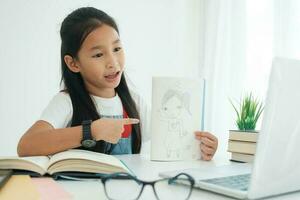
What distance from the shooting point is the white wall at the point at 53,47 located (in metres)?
2.19

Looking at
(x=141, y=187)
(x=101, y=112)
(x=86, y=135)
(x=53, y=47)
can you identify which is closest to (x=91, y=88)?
(x=101, y=112)

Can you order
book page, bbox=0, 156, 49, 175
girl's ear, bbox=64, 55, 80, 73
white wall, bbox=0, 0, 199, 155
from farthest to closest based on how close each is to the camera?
white wall, bbox=0, 0, 199, 155 < girl's ear, bbox=64, 55, 80, 73 < book page, bbox=0, 156, 49, 175

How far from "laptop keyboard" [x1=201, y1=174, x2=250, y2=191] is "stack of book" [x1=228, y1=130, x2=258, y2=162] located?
0.31m

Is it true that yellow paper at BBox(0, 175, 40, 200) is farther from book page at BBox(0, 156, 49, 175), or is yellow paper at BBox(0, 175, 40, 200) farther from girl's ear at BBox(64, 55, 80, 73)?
girl's ear at BBox(64, 55, 80, 73)

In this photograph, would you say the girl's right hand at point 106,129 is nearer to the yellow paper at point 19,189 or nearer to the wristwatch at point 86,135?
the wristwatch at point 86,135

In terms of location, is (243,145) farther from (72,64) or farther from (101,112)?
(72,64)

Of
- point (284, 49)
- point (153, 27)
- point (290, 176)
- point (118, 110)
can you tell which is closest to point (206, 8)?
point (153, 27)

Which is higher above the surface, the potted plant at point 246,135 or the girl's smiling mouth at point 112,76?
the girl's smiling mouth at point 112,76

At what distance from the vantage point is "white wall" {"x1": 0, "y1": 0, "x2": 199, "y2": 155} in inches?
86.4

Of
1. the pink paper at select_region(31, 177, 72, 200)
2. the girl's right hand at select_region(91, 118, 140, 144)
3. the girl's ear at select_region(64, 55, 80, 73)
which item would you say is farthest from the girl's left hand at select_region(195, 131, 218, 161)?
the girl's ear at select_region(64, 55, 80, 73)

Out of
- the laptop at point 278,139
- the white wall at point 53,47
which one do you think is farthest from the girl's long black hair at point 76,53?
the white wall at point 53,47

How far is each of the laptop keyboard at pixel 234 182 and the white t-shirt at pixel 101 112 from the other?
691mm

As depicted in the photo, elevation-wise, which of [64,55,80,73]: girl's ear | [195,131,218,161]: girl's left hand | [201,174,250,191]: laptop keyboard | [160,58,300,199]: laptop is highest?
[64,55,80,73]: girl's ear

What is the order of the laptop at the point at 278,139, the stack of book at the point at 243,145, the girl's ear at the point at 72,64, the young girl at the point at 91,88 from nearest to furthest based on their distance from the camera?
the laptop at the point at 278,139
the stack of book at the point at 243,145
the young girl at the point at 91,88
the girl's ear at the point at 72,64
